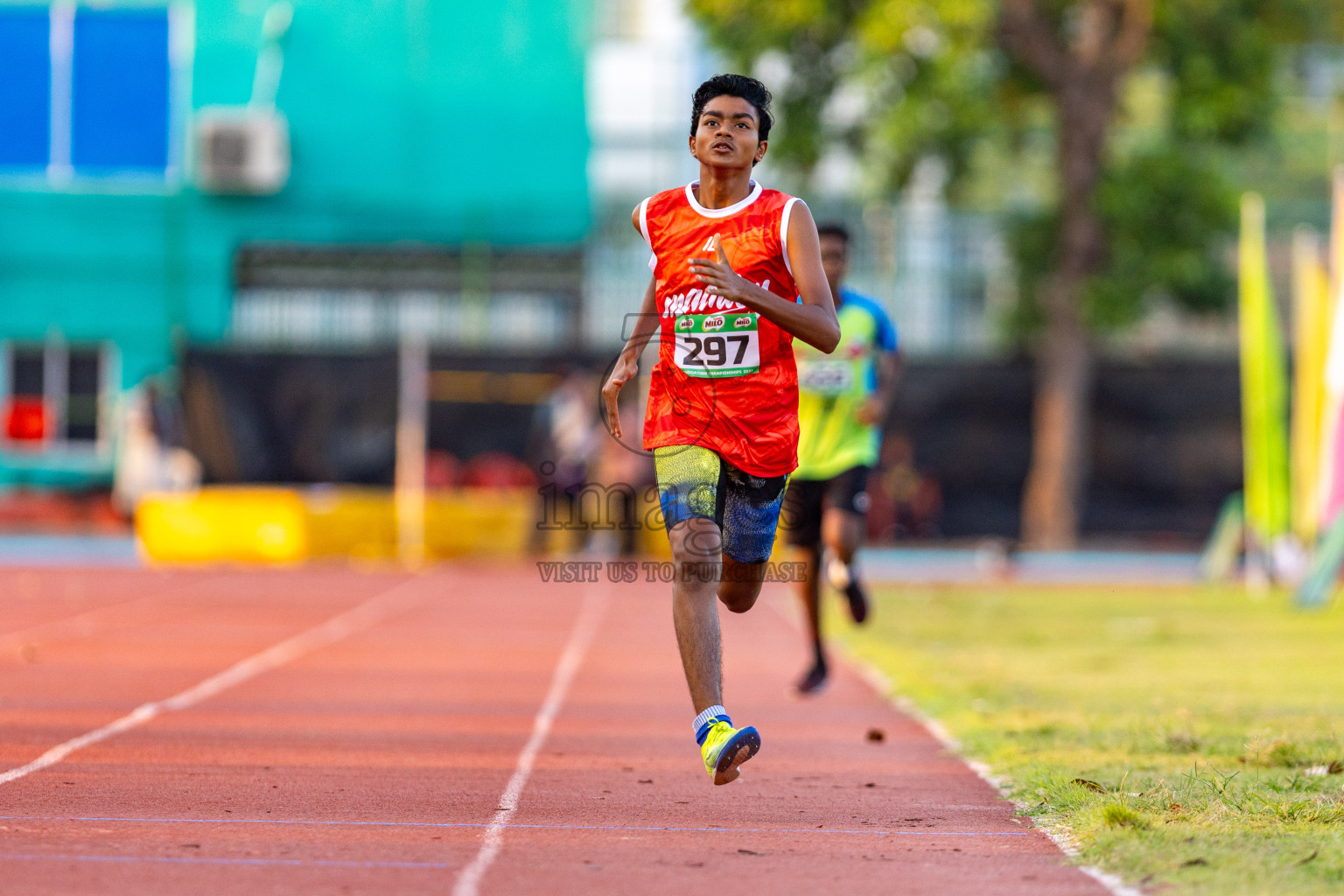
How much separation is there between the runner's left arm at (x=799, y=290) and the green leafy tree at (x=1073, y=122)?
15858 millimetres

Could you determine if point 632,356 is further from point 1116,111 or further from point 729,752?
point 1116,111

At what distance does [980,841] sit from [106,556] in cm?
1739

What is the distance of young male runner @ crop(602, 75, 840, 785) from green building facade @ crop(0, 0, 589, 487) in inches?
882

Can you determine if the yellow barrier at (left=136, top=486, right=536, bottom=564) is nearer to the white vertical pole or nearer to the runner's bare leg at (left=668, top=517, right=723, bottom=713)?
the white vertical pole

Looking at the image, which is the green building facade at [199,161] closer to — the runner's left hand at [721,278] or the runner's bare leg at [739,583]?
the runner's bare leg at [739,583]

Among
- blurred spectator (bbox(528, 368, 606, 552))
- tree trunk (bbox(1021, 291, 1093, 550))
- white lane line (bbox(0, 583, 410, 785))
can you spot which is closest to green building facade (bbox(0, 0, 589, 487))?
blurred spectator (bbox(528, 368, 606, 552))

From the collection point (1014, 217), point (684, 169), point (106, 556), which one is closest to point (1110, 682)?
point (106, 556)

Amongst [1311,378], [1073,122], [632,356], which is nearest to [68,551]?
[1073,122]

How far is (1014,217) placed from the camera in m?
24.0

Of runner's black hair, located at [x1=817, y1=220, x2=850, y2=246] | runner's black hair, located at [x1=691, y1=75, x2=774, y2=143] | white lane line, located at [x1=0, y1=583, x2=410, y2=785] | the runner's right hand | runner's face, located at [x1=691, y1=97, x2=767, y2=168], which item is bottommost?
white lane line, located at [x1=0, y1=583, x2=410, y2=785]

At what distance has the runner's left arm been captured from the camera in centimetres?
487

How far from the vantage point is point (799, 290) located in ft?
16.7

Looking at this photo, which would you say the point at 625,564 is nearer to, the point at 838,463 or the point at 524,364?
the point at 524,364

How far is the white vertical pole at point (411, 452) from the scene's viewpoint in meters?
19.2
